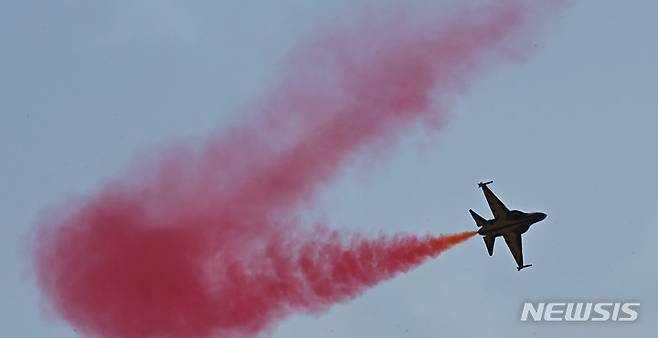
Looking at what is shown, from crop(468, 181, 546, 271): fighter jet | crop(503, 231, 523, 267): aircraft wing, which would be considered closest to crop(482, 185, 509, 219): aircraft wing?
crop(468, 181, 546, 271): fighter jet

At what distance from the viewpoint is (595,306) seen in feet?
256

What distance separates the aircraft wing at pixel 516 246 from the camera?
9500cm

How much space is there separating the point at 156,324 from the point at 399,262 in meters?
17.2

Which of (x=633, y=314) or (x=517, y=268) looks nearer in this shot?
(x=633, y=314)

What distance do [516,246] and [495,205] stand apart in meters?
4.50

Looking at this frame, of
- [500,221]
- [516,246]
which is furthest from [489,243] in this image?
[516,246]

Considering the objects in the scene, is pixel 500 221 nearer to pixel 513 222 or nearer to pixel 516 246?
pixel 513 222

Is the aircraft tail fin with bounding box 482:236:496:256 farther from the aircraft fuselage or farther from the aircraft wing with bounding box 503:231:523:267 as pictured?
the aircraft wing with bounding box 503:231:523:267

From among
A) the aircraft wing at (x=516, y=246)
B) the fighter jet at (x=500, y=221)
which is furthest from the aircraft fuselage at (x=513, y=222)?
the aircraft wing at (x=516, y=246)

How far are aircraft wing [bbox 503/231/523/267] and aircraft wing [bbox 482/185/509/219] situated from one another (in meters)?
2.42

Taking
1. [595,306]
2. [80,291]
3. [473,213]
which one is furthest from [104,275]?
[595,306]

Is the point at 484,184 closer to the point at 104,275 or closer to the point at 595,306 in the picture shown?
the point at 595,306

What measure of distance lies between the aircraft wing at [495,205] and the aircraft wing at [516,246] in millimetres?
2423

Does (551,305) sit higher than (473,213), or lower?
lower
